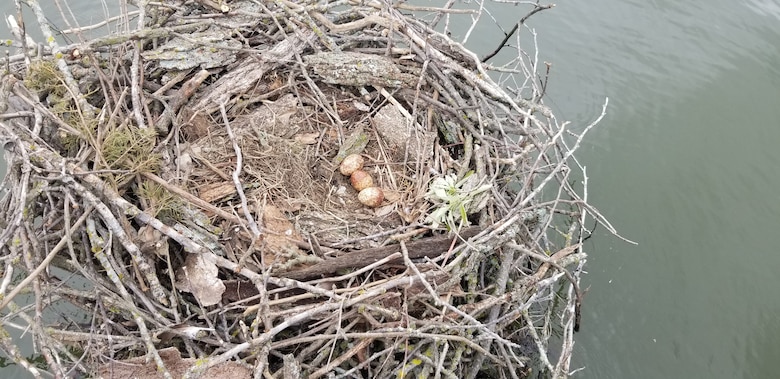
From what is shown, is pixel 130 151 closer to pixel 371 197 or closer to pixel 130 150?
pixel 130 150

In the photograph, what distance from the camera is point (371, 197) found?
2865 millimetres

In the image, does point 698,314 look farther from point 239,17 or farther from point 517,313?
point 239,17

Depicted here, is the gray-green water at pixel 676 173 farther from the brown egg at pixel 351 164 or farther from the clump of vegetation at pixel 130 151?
the clump of vegetation at pixel 130 151

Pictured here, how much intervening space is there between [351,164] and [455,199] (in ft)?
2.14

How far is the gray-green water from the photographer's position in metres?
3.95

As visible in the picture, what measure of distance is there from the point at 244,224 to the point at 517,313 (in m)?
1.34

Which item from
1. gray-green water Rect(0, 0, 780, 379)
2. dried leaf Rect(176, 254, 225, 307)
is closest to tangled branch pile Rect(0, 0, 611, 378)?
dried leaf Rect(176, 254, 225, 307)

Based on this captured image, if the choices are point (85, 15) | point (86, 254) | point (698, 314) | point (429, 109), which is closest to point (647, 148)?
point (698, 314)

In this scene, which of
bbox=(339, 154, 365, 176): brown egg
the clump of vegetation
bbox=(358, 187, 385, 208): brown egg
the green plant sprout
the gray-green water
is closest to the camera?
the clump of vegetation

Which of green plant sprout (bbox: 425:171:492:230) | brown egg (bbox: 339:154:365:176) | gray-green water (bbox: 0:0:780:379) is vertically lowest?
gray-green water (bbox: 0:0:780:379)

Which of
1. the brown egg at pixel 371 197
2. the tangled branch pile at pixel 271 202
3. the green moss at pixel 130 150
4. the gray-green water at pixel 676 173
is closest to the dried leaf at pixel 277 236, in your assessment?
the tangled branch pile at pixel 271 202

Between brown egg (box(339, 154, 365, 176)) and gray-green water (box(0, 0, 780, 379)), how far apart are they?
6.87ft

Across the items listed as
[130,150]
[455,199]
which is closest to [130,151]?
[130,150]

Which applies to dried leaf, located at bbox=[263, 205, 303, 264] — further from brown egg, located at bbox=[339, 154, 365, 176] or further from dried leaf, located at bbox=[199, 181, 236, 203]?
brown egg, located at bbox=[339, 154, 365, 176]
